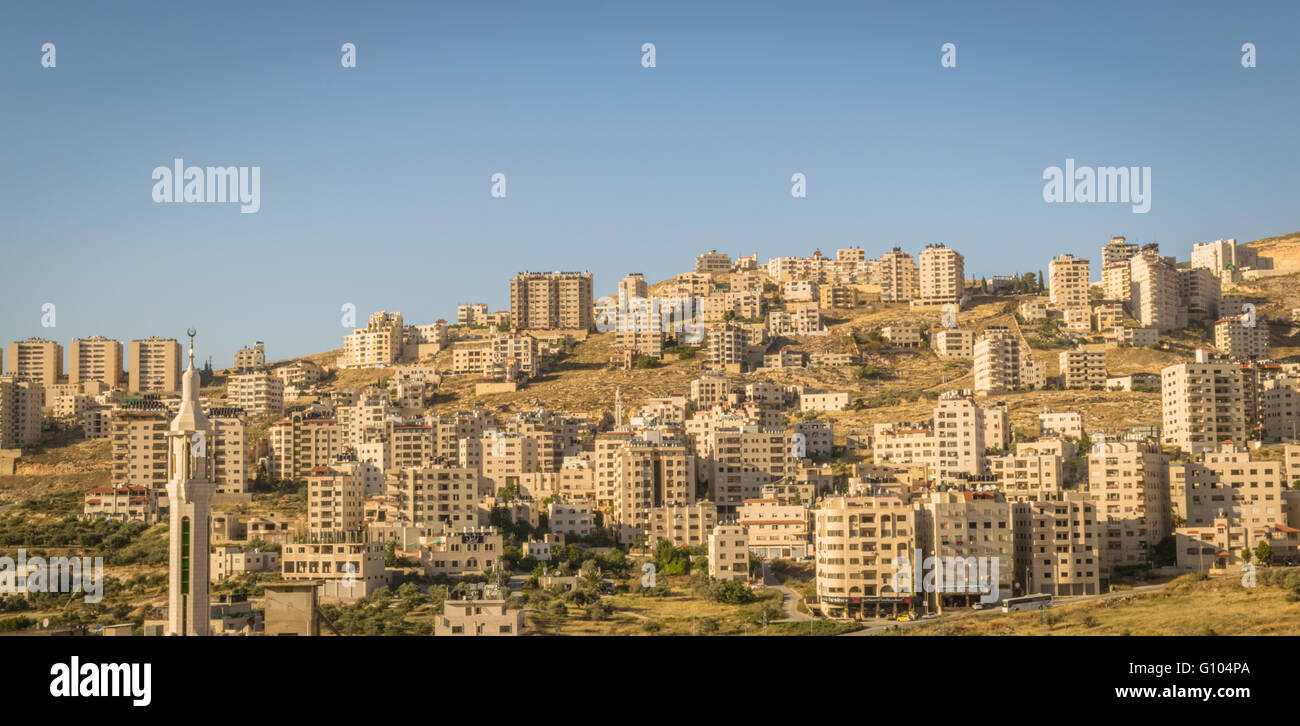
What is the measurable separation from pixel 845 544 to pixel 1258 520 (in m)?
10.4

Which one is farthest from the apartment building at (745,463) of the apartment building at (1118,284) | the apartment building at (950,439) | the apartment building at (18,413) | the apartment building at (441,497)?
the apartment building at (1118,284)

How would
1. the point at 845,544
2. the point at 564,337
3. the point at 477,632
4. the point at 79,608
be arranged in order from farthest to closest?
the point at 564,337 → the point at 79,608 → the point at 845,544 → the point at 477,632

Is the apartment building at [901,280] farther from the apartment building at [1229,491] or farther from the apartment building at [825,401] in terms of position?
the apartment building at [1229,491]

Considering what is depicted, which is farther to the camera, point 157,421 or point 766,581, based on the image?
point 157,421

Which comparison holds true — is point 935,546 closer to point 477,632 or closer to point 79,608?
point 477,632

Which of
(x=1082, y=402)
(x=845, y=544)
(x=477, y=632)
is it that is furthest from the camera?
(x=1082, y=402)

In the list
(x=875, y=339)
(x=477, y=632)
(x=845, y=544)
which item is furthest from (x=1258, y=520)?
(x=875, y=339)

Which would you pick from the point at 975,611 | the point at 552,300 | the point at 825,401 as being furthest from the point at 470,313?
the point at 975,611

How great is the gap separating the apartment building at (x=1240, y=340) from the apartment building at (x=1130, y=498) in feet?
78.9

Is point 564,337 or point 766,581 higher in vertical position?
point 564,337

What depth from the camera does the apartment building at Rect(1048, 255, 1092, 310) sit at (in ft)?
206

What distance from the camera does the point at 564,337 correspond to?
6594 cm

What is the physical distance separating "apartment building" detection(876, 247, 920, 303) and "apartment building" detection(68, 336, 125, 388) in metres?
38.1
